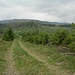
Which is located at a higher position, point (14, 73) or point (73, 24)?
point (73, 24)

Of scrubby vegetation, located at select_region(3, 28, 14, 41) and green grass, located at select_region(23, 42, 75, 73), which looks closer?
green grass, located at select_region(23, 42, 75, 73)

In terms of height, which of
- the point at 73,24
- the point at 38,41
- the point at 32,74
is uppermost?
the point at 73,24

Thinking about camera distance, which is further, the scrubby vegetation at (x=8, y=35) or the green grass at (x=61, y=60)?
the scrubby vegetation at (x=8, y=35)

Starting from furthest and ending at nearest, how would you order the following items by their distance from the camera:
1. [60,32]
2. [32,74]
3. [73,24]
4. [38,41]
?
[38,41] → [60,32] → [73,24] → [32,74]

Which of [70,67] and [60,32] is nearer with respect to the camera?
[70,67]

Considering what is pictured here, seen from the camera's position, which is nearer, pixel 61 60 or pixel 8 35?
pixel 61 60

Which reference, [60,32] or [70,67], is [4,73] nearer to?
[70,67]

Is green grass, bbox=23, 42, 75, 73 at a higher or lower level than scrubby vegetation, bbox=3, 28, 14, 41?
higher

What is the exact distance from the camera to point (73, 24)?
1927 cm

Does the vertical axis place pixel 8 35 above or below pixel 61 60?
Result: below

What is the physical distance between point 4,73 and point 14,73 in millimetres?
765

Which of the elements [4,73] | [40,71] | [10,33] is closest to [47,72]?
[40,71]

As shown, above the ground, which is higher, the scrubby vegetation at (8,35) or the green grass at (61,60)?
the green grass at (61,60)

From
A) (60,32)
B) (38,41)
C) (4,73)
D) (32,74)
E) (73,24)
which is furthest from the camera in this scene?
(38,41)
